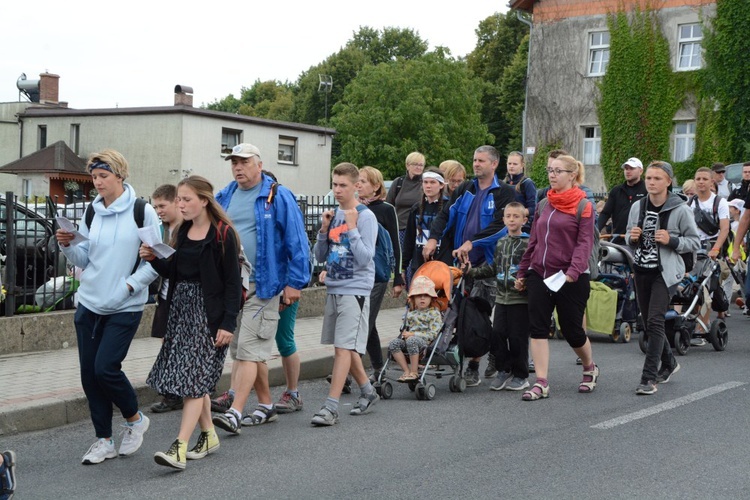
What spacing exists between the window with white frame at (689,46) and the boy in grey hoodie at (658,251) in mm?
29228

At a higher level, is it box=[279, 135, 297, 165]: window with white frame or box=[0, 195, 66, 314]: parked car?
box=[279, 135, 297, 165]: window with white frame

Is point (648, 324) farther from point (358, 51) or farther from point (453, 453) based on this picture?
point (358, 51)

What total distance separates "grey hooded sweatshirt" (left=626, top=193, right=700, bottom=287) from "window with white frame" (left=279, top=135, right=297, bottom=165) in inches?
1706

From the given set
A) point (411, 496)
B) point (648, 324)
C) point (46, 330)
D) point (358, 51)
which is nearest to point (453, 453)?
point (411, 496)

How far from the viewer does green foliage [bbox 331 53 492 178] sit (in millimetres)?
61344

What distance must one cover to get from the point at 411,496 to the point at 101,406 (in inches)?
83.6

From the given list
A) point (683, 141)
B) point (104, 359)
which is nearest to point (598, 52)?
point (683, 141)

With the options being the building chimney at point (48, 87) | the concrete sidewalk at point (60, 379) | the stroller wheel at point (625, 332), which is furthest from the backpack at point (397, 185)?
the building chimney at point (48, 87)

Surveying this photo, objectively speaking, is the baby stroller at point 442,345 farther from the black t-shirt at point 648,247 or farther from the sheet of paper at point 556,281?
the black t-shirt at point 648,247

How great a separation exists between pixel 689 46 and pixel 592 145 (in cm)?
507

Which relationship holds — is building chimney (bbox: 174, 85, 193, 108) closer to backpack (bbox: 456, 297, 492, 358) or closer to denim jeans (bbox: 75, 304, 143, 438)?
backpack (bbox: 456, 297, 492, 358)

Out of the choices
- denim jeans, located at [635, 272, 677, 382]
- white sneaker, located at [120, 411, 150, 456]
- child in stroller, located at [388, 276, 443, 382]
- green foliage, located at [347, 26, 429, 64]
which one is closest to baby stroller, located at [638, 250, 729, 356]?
denim jeans, located at [635, 272, 677, 382]

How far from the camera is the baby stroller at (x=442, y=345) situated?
28.0 ft

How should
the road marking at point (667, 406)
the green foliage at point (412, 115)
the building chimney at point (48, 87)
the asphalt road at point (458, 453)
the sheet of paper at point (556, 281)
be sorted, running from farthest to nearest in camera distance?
the green foliage at point (412, 115)
the building chimney at point (48, 87)
the sheet of paper at point (556, 281)
the road marking at point (667, 406)
the asphalt road at point (458, 453)
